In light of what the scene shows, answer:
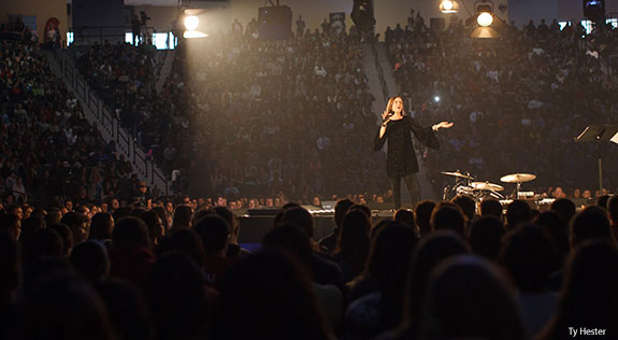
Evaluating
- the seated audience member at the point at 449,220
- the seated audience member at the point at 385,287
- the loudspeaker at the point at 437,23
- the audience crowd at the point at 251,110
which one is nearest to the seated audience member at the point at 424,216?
the seated audience member at the point at 449,220

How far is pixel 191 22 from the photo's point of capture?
12.6 m

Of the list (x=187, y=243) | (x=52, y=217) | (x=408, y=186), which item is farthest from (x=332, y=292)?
(x=408, y=186)

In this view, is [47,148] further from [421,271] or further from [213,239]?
[421,271]

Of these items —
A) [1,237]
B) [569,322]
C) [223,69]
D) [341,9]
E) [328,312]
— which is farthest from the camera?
[341,9]

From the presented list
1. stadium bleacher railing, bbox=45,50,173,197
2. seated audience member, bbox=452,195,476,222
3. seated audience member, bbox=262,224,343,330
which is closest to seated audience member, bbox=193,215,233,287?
seated audience member, bbox=262,224,343,330

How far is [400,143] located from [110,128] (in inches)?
459

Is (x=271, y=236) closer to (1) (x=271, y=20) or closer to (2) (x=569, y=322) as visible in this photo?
(2) (x=569, y=322)

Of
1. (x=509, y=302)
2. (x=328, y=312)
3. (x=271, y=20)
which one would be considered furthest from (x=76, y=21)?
(x=509, y=302)

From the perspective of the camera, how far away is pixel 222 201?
50.8 feet

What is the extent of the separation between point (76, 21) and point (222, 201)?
51.9 feet

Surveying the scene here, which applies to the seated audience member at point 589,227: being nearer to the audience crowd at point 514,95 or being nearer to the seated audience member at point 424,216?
the seated audience member at point 424,216

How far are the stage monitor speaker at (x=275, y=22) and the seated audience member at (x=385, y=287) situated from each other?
1225 cm

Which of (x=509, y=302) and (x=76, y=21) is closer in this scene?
(x=509, y=302)

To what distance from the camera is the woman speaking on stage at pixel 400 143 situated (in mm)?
10469
